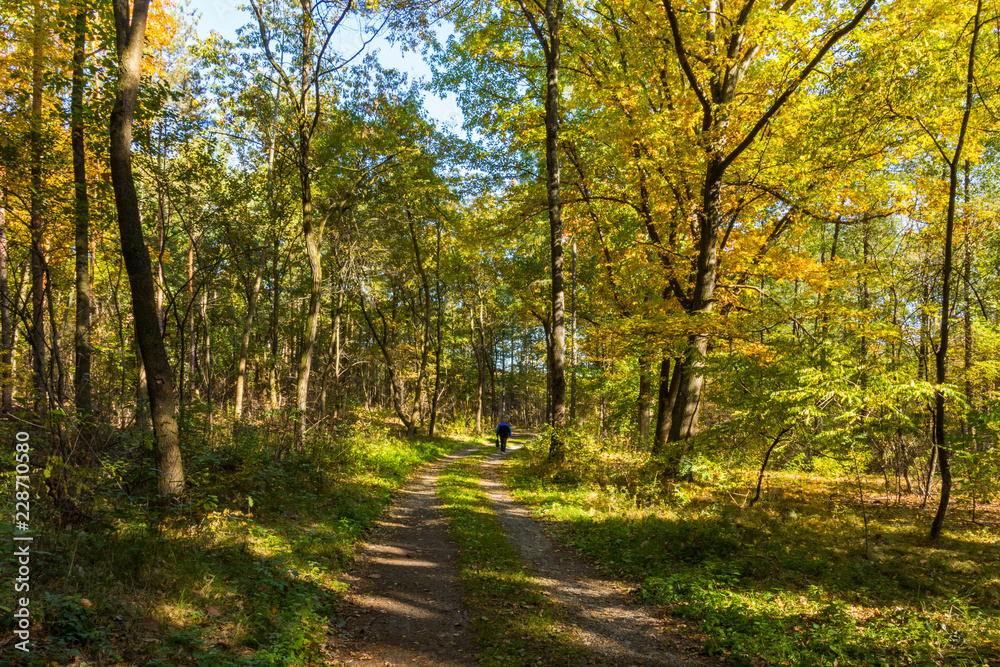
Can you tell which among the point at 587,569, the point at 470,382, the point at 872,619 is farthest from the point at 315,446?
the point at 470,382

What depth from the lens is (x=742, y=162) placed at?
41.4 feet

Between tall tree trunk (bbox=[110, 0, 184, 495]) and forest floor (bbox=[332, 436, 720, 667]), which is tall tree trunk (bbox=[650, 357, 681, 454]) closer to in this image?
forest floor (bbox=[332, 436, 720, 667])

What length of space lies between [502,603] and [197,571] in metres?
3.53

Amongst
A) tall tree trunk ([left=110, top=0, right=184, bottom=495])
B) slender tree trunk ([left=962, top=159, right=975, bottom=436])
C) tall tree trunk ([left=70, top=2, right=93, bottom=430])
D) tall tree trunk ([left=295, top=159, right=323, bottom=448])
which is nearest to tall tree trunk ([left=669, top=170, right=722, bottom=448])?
slender tree trunk ([left=962, top=159, right=975, bottom=436])

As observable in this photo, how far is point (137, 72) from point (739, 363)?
10388mm

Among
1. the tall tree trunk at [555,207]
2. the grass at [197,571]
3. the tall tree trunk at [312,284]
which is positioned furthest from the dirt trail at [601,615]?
the tall tree trunk at [312,284]

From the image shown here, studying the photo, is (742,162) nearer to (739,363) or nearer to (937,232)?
(937,232)

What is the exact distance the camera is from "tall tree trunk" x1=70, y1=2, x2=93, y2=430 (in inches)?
307

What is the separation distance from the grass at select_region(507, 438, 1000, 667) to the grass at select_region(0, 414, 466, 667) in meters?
4.24

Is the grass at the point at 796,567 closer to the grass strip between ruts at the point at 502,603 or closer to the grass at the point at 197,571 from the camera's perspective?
the grass strip between ruts at the point at 502,603

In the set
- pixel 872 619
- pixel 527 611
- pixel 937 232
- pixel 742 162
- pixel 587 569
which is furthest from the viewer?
pixel 742 162

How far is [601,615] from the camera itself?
5.43 meters

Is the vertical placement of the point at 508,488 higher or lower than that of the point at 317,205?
lower

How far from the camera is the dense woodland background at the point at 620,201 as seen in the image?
7.00m
